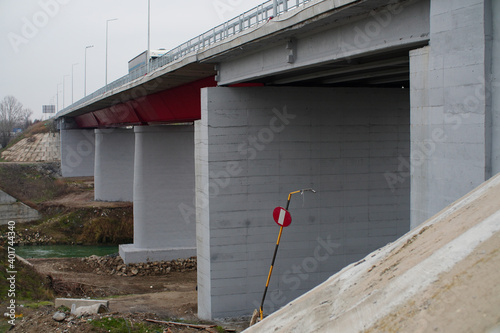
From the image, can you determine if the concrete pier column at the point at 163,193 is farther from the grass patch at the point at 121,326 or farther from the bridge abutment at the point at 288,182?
the grass patch at the point at 121,326

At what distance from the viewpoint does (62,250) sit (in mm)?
37938

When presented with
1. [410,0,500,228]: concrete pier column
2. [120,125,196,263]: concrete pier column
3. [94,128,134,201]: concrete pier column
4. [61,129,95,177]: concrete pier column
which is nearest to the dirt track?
[120,125,196,263]: concrete pier column

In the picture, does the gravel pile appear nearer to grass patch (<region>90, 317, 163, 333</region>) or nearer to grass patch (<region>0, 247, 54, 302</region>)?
grass patch (<region>0, 247, 54, 302</region>)

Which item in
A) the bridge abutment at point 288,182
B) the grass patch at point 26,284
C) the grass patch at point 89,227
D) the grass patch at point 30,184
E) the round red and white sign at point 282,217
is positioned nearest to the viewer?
the round red and white sign at point 282,217

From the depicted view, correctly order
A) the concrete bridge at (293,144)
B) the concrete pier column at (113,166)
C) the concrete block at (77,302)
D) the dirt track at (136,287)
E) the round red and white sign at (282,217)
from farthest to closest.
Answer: the concrete pier column at (113,166) < the dirt track at (136,287) < the concrete block at (77,302) < the round red and white sign at (282,217) < the concrete bridge at (293,144)

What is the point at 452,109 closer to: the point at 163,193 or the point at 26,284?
the point at 26,284

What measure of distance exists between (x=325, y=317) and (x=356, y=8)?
5.76 metres

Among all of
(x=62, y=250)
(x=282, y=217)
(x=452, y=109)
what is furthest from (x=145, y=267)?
(x=452, y=109)

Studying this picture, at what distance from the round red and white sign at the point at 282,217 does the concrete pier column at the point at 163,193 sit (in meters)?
16.4

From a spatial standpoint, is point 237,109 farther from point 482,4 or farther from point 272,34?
point 482,4

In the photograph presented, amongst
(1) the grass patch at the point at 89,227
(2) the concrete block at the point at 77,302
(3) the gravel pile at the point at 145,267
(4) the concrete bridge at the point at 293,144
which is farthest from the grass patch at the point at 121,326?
(1) the grass patch at the point at 89,227

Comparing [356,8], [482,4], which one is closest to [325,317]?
[482,4]

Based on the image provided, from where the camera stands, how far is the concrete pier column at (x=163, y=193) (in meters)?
29.3

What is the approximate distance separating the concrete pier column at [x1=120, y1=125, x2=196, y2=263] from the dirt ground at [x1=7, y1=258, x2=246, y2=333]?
2176 millimetres
